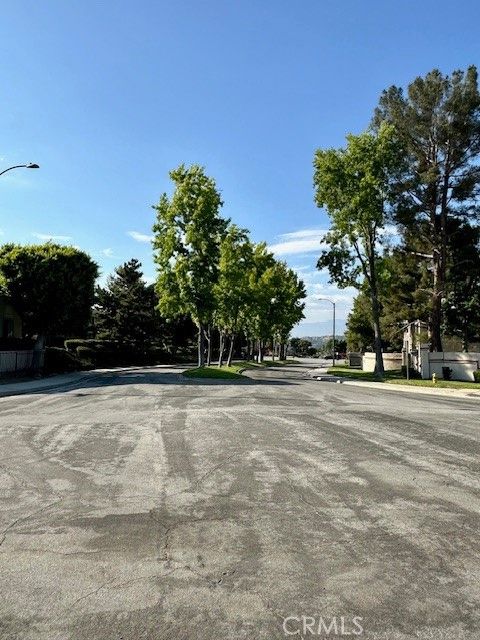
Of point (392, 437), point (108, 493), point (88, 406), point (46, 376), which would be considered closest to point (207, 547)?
point (108, 493)

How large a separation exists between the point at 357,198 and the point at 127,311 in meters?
31.4

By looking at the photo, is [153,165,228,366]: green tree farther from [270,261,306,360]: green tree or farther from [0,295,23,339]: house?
[270,261,306,360]: green tree

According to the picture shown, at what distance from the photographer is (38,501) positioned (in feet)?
19.8

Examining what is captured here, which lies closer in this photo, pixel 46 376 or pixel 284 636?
pixel 284 636

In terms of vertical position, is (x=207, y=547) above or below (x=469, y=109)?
below

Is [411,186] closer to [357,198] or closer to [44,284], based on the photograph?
[357,198]

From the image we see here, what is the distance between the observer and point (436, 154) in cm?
3828

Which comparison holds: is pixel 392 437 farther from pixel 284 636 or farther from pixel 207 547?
pixel 284 636

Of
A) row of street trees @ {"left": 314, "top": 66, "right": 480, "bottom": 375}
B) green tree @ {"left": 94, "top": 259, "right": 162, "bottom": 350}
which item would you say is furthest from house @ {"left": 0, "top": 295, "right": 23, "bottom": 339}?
row of street trees @ {"left": 314, "top": 66, "right": 480, "bottom": 375}

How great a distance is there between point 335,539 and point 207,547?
1247 millimetres

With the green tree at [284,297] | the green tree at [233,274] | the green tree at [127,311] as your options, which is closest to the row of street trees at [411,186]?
the green tree at [233,274]

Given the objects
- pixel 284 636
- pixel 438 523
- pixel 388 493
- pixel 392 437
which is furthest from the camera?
pixel 392 437

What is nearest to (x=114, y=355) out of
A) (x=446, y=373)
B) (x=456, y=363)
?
(x=446, y=373)

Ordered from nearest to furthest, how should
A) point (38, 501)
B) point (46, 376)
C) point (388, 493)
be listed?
point (38, 501) < point (388, 493) < point (46, 376)
